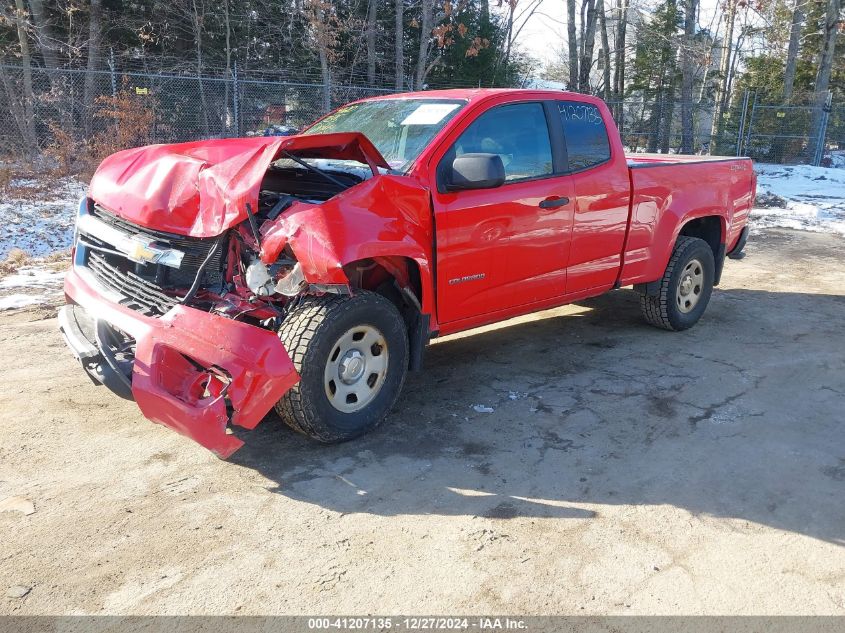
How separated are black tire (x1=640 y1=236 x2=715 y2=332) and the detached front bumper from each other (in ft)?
12.4

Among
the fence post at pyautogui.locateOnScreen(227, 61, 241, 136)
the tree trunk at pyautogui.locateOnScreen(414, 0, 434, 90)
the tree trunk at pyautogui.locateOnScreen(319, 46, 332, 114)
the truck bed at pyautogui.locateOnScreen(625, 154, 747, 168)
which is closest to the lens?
the truck bed at pyautogui.locateOnScreen(625, 154, 747, 168)

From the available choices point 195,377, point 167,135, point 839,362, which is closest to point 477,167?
point 195,377

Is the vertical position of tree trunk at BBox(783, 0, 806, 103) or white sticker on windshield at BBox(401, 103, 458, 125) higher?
tree trunk at BBox(783, 0, 806, 103)

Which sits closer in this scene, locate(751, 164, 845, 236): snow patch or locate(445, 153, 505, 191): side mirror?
locate(445, 153, 505, 191): side mirror

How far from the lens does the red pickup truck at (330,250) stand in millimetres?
3387

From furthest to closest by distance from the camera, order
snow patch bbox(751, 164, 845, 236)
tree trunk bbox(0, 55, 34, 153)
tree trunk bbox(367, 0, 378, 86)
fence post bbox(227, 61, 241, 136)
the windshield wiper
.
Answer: tree trunk bbox(367, 0, 378, 86) < fence post bbox(227, 61, 241, 136) < snow patch bbox(751, 164, 845, 236) < tree trunk bbox(0, 55, 34, 153) < the windshield wiper

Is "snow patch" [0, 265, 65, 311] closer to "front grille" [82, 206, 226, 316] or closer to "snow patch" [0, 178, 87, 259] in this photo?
"snow patch" [0, 178, 87, 259]

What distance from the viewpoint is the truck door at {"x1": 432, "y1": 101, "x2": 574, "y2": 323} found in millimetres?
4191

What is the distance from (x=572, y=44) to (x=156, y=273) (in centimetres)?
2421

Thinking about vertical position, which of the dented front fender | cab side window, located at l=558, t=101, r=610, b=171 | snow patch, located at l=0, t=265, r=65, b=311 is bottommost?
snow patch, located at l=0, t=265, r=65, b=311

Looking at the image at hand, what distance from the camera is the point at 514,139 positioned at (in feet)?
15.3

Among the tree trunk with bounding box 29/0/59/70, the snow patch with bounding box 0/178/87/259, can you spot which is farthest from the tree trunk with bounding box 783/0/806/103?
the snow patch with bounding box 0/178/87/259

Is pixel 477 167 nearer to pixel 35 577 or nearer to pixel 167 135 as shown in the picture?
pixel 35 577

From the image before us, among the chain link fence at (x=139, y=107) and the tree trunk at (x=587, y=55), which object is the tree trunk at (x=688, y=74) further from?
the chain link fence at (x=139, y=107)
